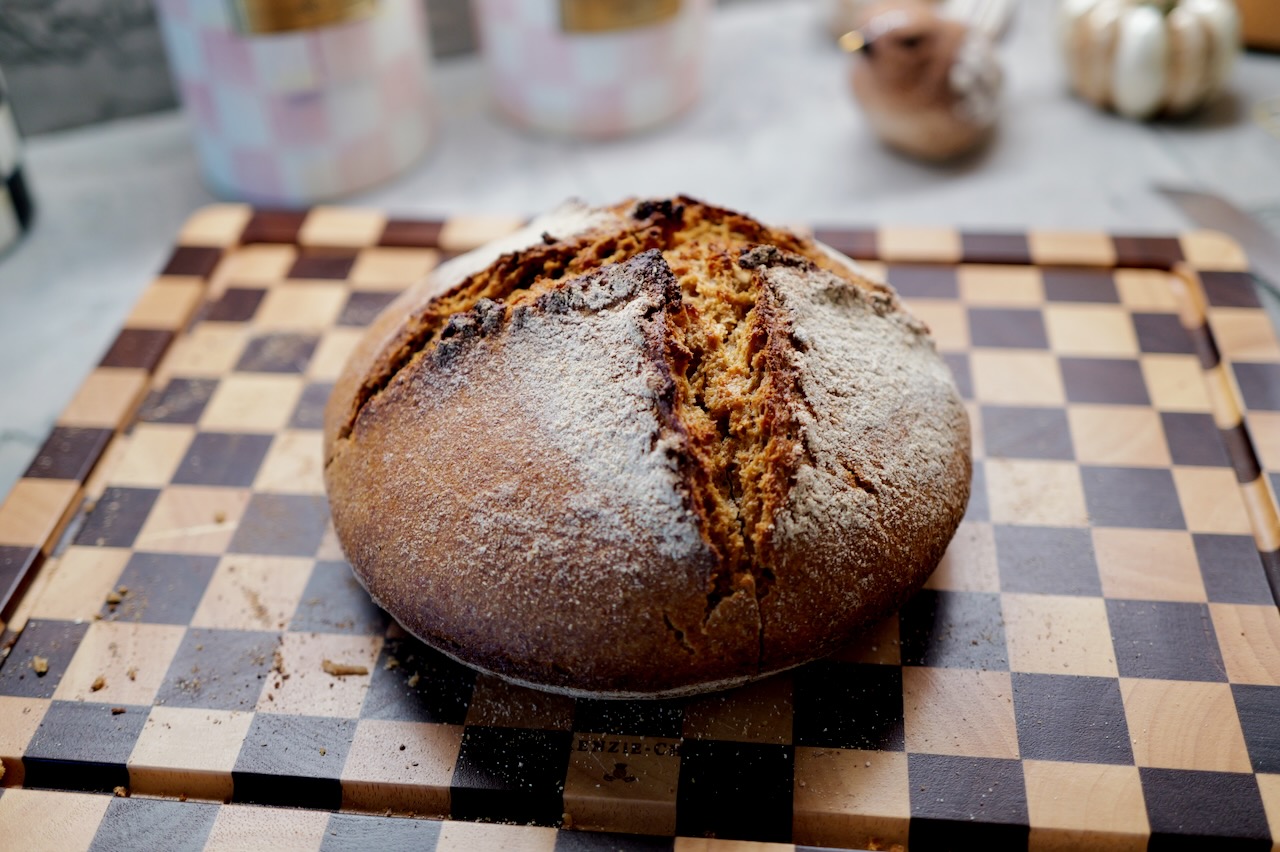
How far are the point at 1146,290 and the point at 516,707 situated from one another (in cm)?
94

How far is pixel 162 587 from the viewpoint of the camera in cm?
112

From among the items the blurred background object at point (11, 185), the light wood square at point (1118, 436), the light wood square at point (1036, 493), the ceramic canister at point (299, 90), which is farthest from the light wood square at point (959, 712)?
the blurred background object at point (11, 185)

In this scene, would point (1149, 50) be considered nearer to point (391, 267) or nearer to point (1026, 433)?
point (1026, 433)

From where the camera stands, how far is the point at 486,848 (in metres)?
0.89

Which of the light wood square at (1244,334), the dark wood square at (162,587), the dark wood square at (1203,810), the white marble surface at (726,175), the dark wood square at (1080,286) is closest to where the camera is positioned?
the dark wood square at (1203,810)

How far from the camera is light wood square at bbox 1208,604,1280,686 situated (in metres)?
1.00

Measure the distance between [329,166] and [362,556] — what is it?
0.89 m

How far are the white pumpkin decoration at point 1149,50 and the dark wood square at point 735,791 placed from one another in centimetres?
138

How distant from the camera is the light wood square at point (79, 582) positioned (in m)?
1.10

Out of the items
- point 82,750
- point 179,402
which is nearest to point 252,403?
point 179,402

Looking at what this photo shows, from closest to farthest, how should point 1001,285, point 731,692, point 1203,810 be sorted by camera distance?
point 1203,810 → point 731,692 → point 1001,285

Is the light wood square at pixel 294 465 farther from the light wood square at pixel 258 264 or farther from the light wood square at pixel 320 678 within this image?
the light wood square at pixel 258 264

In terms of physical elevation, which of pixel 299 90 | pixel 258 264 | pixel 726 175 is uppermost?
pixel 299 90

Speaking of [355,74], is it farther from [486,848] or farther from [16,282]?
[486,848]
